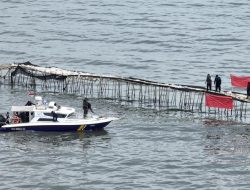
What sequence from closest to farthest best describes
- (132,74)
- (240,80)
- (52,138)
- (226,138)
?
(226,138) < (52,138) < (240,80) < (132,74)

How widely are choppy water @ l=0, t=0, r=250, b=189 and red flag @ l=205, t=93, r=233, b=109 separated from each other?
1775mm

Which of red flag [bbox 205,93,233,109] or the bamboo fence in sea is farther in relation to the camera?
the bamboo fence in sea

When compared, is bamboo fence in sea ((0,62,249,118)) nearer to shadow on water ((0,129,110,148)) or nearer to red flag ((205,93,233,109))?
red flag ((205,93,233,109))

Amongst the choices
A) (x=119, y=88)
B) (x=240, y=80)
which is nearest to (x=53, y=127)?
(x=119, y=88)

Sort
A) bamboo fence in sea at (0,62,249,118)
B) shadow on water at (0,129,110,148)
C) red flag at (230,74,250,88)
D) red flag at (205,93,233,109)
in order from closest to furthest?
shadow on water at (0,129,110,148), red flag at (205,93,233,109), red flag at (230,74,250,88), bamboo fence in sea at (0,62,249,118)

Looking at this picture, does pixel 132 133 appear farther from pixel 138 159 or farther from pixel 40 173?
pixel 40 173

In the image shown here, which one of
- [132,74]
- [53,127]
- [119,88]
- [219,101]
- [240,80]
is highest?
[132,74]

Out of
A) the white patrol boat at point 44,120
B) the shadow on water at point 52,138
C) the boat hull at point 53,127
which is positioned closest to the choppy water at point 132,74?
the shadow on water at point 52,138

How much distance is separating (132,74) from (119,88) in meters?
15.9

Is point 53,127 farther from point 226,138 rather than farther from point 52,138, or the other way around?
point 226,138

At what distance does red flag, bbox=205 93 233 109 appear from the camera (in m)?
92.2

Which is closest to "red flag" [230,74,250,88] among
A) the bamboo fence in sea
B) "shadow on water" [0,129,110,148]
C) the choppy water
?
the bamboo fence in sea

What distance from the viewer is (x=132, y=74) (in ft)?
395

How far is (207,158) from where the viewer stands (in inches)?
3167
